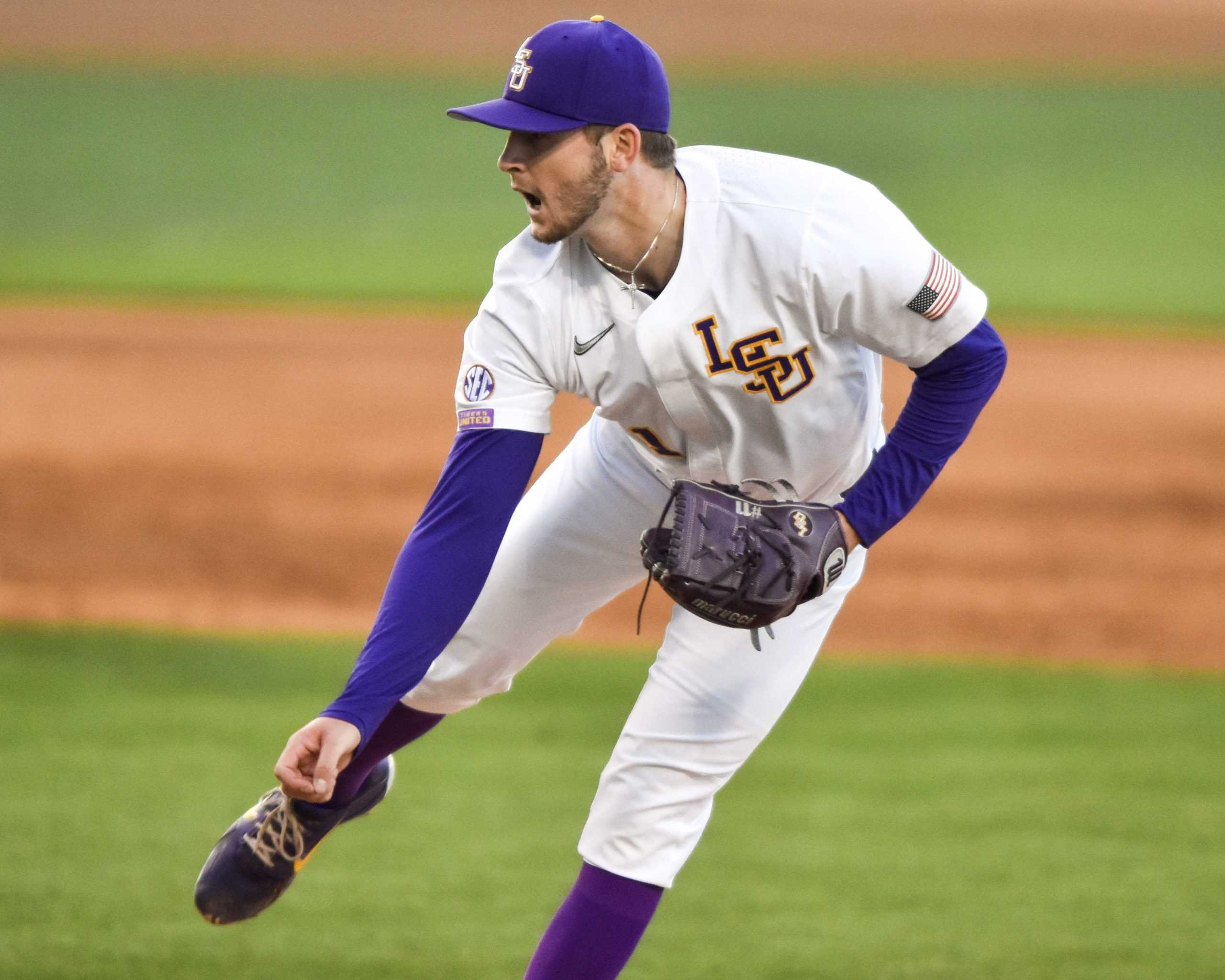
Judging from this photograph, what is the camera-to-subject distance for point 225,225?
14.6 meters

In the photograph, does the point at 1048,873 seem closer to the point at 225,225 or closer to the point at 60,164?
the point at 225,225

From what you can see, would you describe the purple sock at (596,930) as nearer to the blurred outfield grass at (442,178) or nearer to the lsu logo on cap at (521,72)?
the lsu logo on cap at (521,72)

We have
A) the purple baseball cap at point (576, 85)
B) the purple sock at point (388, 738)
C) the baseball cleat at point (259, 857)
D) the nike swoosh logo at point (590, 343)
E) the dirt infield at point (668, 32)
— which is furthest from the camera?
the dirt infield at point (668, 32)

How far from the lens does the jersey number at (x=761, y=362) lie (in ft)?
10.00

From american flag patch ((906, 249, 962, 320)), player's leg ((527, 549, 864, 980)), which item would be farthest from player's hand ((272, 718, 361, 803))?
american flag patch ((906, 249, 962, 320))

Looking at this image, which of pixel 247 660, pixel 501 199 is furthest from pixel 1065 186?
pixel 247 660

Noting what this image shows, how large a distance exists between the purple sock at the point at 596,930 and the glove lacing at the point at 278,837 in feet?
2.05

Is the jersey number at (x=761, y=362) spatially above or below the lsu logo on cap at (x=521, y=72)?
below

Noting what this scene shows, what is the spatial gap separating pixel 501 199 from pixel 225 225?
9.64 feet

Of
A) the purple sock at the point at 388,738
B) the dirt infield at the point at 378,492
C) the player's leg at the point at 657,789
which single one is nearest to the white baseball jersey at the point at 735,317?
the player's leg at the point at 657,789

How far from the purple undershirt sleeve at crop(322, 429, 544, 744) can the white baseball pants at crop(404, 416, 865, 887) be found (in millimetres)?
359

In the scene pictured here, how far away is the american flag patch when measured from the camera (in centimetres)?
302

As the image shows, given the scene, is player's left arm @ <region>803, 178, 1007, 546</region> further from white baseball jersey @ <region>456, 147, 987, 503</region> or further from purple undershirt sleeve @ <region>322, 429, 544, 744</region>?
purple undershirt sleeve @ <region>322, 429, 544, 744</region>

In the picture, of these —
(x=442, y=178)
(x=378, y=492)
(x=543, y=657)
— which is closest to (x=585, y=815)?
(x=543, y=657)
